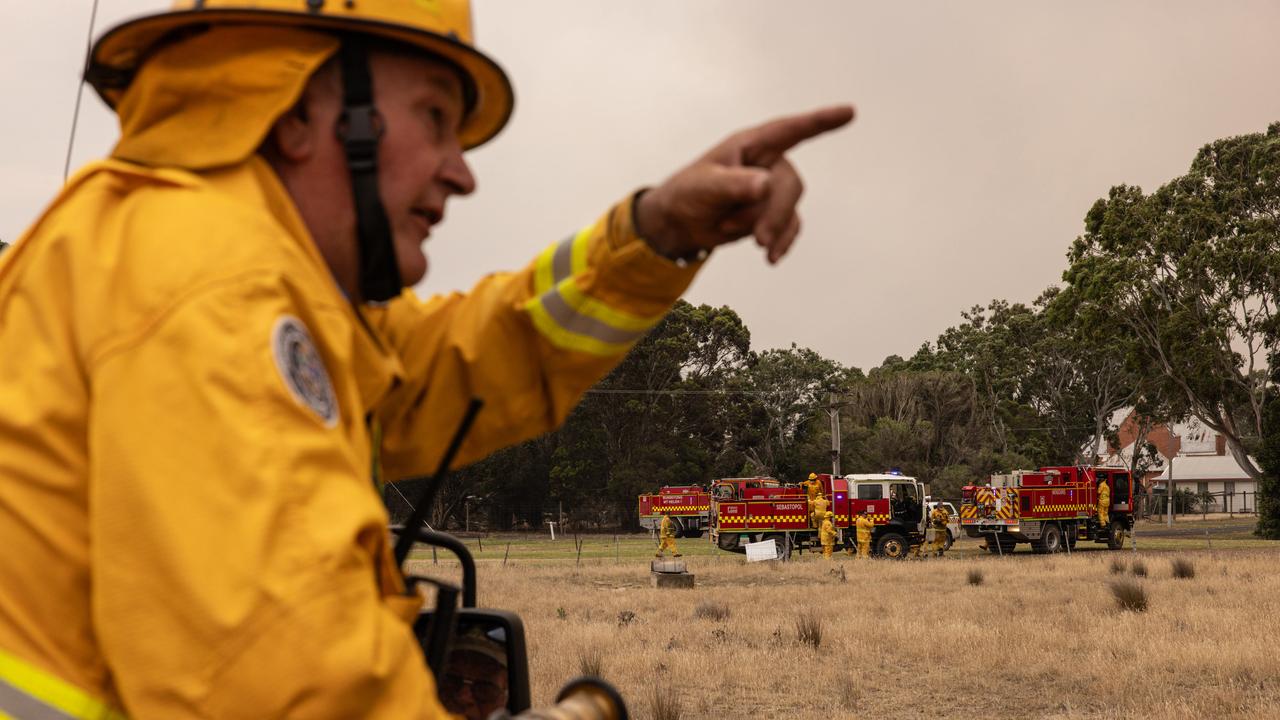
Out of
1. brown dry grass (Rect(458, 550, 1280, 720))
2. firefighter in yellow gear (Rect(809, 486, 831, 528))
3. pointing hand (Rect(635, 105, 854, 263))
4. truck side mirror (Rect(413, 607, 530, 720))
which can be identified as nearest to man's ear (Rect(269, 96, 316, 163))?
pointing hand (Rect(635, 105, 854, 263))

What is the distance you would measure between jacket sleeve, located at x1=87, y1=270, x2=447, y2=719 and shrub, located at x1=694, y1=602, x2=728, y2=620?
552 inches

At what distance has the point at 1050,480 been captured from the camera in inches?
1280

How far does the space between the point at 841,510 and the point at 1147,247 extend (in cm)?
1425

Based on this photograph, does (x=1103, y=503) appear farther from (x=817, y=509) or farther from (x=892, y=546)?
(x=817, y=509)

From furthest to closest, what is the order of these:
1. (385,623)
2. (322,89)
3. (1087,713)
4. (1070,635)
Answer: (1070,635)
(1087,713)
(322,89)
(385,623)

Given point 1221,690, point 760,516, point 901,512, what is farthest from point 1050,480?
point 1221,690

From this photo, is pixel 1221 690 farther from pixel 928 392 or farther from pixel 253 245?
pixel 928 392

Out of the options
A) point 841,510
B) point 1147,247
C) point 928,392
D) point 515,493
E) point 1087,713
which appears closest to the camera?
point 1087,713

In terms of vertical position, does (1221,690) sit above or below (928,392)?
below

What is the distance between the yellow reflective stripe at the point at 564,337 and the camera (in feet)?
6.62

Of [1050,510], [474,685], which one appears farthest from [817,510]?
[474,685]

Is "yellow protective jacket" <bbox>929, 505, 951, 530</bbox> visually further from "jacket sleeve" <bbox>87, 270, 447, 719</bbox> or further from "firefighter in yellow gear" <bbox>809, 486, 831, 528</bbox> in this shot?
"jacket sleeve" <bbox>87, 270, 447, 719</bbox>

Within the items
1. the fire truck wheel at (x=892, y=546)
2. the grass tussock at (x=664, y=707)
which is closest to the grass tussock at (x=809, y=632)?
the grass tussock at (x=664, y=707)

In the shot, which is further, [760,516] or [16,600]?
[760,516]
